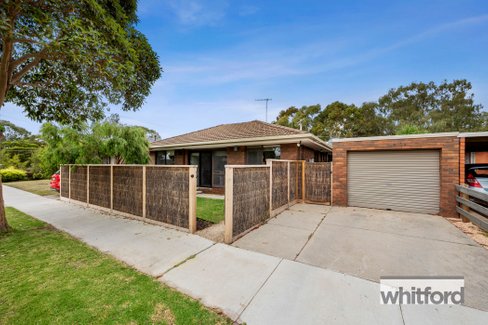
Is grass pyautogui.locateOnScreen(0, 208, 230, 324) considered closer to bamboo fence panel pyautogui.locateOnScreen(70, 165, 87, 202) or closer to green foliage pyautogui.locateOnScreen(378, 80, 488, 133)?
bamboo fence panel pyautogui.locateOnScreen(70, 165, 87, 202)

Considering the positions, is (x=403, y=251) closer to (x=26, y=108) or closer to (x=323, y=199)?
(x=323, y=199)

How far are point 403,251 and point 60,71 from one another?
392 inches

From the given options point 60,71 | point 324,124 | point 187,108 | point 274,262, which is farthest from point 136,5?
point 324,124

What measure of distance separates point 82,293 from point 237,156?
864 centimetres

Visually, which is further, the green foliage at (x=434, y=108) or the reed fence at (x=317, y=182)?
the green foliage at (x=434, y=108)

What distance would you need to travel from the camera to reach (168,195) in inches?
213

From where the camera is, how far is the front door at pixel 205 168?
1202 cm

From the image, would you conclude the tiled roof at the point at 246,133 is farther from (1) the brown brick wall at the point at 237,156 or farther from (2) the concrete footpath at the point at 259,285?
(2) the concrete footpath at the point at 259,285

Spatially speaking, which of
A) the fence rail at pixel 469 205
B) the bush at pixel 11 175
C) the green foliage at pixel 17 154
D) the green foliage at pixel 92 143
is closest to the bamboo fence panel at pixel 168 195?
the green foliage at pixel 92 143

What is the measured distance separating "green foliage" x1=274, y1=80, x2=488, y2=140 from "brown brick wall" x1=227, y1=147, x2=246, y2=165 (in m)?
16.8

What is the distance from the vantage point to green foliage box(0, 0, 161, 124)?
3697 millimetres

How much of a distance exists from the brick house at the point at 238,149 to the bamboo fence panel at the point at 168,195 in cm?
491

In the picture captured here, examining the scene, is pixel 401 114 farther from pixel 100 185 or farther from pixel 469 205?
pixel 100 185

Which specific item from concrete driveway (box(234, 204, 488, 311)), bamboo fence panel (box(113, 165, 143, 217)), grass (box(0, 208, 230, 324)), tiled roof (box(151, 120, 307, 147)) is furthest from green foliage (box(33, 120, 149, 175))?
concrete driveway (box(234, 204, 488, 311))
